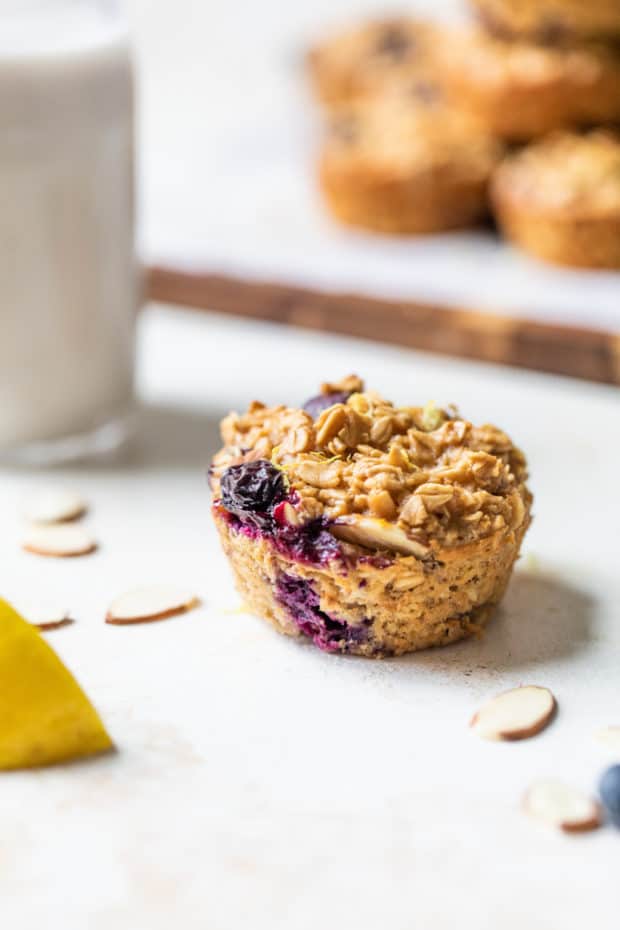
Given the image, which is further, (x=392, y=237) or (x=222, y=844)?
(x=392, y=237)

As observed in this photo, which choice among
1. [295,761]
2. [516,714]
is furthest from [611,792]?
[295,761]

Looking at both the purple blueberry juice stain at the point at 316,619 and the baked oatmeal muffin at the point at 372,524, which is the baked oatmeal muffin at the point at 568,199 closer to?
the baked oatmeal muffin at the point at 372,524

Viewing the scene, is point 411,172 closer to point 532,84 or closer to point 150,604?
point 532,84

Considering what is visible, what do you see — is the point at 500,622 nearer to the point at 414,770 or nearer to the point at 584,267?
the point at 414,770

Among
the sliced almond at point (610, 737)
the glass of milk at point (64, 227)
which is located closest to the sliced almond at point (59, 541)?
the glass of milk at point (64, 227)

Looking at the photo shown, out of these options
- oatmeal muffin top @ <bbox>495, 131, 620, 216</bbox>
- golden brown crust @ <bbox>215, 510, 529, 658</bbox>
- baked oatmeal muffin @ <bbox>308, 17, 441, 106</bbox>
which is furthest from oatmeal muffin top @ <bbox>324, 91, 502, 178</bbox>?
golden brown crust @ <bbox>215, 510, 529, 658</bbox>

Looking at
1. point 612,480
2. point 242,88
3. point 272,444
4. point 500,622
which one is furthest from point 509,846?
point 242,88
